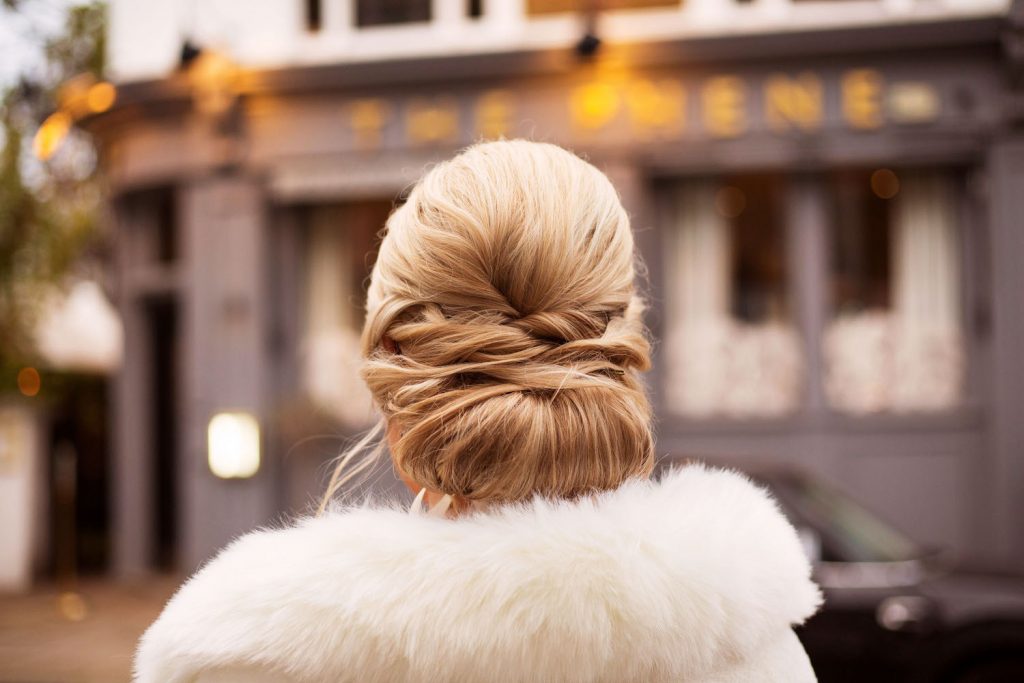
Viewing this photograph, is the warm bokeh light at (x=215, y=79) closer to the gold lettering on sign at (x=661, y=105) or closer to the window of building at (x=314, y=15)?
the window of building at (x=314, y=15)

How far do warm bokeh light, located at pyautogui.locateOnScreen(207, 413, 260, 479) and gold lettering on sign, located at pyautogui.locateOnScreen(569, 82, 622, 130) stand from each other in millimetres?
3772

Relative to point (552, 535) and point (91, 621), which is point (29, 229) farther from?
point (552, 535)

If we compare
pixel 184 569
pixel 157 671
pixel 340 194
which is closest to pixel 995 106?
pixel 340 194

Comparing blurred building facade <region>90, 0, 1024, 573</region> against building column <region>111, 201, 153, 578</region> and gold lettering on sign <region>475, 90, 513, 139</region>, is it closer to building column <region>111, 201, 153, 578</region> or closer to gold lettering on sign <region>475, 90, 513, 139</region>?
gold lettering on sign <region>475, 90, 513, 139</region>

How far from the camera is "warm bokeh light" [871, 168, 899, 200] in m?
8.95

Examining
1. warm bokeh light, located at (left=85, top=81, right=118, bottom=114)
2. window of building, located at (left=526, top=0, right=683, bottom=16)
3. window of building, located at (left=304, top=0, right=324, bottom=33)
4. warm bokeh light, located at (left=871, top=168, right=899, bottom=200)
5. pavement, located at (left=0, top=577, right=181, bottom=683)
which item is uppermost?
window of building, located at (left=304, top=0, right=324, bottom=33)

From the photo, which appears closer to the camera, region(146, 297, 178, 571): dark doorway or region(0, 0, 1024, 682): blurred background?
region(0, 0, 1024, 682): blurred background

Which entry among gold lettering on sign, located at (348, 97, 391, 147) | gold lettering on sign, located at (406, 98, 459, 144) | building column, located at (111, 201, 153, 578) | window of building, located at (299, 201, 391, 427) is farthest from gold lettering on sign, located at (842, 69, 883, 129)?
building column, located at (111, 201, 153, 578)

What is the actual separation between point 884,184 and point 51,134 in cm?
721

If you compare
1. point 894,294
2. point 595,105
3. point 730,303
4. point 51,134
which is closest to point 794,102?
point 595,105

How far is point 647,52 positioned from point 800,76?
1255mm

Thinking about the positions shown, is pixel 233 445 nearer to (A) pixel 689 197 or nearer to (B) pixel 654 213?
(B) pixel 654 213

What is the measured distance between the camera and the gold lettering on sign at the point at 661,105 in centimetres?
869

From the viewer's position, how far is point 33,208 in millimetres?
11648
